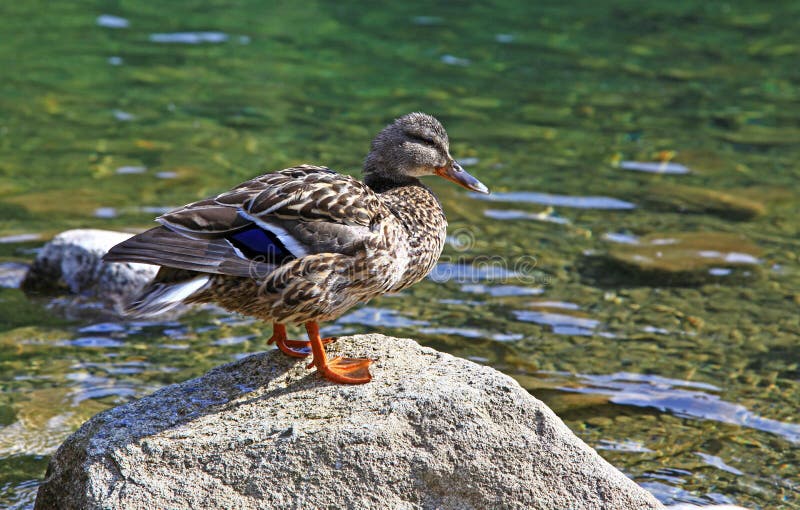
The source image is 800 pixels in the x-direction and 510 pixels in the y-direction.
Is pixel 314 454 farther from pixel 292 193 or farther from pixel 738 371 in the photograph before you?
pixel 738 371

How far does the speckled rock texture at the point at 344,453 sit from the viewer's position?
398cm

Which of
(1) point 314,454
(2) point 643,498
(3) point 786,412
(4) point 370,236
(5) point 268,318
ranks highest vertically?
(4) point 370,236

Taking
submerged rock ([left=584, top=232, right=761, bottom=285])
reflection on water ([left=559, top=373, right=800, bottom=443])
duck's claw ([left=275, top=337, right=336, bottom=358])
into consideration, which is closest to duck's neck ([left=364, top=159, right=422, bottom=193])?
duck's claw ([left=275, top=337, right=336, bottom=358])

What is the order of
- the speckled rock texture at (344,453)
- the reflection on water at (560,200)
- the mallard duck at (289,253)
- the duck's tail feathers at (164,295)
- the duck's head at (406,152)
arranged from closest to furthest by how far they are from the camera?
the speckled rock texture at (344,453), the duck's tail feathers at (164,295), the mallard duck at (289,253), the duck's head at (406,152), the reflection on water at (560,200)

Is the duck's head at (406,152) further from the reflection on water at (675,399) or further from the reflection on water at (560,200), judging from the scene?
the reflection on water at (560,200)

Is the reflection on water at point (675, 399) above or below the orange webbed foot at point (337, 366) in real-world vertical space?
below

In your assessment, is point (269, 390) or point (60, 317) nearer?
point (269, 390)

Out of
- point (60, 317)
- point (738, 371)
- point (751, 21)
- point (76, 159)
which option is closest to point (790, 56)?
point (751, 21)

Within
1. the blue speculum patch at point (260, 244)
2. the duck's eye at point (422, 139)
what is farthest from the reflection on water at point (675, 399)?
the blue speculum patch at point (260, 244)

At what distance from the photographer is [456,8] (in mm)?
16484

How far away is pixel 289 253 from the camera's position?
4516mm

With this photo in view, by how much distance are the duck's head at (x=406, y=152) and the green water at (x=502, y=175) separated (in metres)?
1.68

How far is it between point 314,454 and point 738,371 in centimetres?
372

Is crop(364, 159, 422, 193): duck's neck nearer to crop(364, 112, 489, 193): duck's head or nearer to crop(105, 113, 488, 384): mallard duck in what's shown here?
crop(364, 112, 489, 193): duck's head
